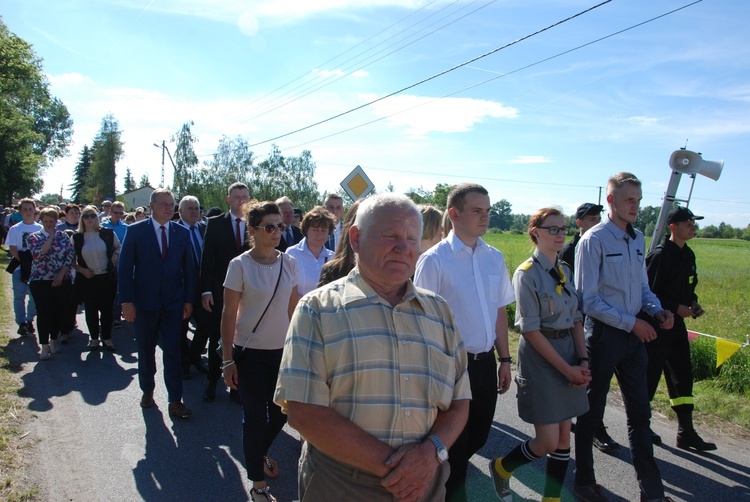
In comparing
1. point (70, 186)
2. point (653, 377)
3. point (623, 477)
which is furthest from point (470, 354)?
point (70, 186)

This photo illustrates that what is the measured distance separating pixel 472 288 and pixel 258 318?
155 centimetres

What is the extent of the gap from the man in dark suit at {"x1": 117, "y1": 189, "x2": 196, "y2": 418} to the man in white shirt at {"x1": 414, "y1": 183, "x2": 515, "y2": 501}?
10.1 feet

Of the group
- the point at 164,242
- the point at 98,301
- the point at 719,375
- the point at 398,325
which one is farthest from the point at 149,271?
the point at 719,375

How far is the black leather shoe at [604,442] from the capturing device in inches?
176

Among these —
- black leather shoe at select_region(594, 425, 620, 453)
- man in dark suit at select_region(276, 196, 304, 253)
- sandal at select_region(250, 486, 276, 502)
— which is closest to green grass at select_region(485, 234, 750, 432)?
black leather shoe at select_region(594, 425, 620, 453)

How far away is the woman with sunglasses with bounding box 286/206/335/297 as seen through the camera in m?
4.34

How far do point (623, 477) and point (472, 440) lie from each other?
1574 mm

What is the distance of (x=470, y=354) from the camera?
3211mm

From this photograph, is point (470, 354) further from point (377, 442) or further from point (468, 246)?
point (377, 442)

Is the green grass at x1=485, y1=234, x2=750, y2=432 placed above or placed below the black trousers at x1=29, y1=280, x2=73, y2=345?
above

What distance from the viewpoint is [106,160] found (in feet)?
244

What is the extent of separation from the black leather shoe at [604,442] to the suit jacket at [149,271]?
4.26 m

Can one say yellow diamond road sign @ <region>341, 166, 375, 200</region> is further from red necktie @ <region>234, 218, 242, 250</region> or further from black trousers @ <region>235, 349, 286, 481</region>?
black trousers @ <region>235, 349, 286, 481</region>

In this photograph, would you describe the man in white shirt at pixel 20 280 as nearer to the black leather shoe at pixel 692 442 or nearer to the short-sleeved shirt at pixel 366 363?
the short-sleeved shirt at pixel 366 363
